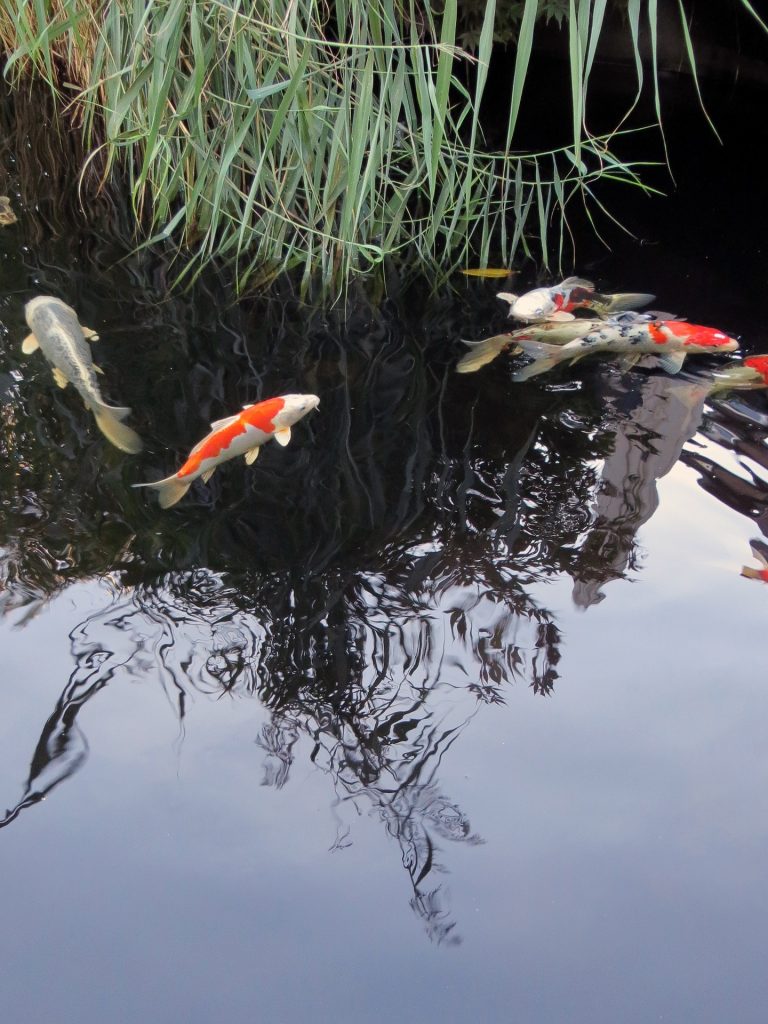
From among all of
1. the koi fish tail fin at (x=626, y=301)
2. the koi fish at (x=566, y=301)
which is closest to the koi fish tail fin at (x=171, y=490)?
the koi fish at (x=566, y=301)

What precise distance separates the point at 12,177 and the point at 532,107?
358 cm

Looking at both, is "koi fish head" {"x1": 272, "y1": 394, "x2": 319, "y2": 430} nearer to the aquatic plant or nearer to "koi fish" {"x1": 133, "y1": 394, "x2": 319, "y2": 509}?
"koi fish" {"x1": 133, "y1": 394, "x2": 319, "y2": 509}

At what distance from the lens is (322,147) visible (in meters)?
3.13

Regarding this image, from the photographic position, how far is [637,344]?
118 inches

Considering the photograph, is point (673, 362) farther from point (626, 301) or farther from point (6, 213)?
point (6, 213)

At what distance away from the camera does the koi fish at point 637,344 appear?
2.92m

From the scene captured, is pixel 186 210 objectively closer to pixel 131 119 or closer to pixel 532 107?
pixel 131 119

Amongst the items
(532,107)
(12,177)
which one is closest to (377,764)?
(12,177)

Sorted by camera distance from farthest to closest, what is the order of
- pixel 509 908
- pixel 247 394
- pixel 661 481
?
pixel 247 394 → pixel 661 481 → pixel 509 908

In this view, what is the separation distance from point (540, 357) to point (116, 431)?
4.41ft

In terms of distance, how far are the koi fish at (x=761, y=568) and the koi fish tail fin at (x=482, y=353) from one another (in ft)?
3.68

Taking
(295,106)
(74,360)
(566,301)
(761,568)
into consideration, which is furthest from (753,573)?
(295,106)

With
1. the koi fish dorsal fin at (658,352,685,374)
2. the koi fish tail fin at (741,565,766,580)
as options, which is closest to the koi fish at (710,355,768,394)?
the koi fish dorsal fin at (658,352,685,374)

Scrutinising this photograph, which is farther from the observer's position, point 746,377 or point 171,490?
point 746,377
